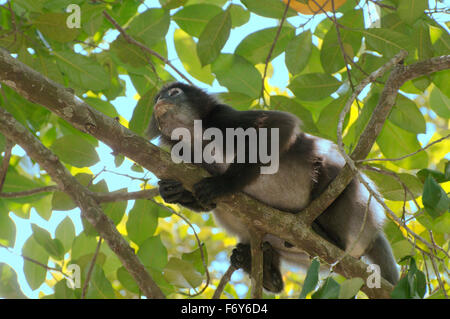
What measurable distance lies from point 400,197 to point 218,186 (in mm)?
1363

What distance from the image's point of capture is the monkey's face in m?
4.27

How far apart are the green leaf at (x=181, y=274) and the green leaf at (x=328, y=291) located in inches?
71.5

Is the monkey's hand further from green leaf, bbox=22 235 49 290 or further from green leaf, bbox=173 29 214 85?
green leaf, bbox=22 235 49 290

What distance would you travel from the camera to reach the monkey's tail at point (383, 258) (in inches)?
162

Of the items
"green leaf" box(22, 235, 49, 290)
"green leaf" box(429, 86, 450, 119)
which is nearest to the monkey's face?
"green leaf" box(22, 235, 49, 290)

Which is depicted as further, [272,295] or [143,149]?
[272,295]

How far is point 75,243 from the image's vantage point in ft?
14.3

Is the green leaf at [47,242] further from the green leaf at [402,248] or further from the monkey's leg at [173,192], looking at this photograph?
the green leaf at [402,248]

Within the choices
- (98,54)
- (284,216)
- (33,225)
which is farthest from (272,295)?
(98,54)

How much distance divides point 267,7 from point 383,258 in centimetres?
222

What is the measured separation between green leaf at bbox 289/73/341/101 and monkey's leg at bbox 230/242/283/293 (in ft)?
4.53

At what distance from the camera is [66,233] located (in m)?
4.32

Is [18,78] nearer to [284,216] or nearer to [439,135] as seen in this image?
[284,216]

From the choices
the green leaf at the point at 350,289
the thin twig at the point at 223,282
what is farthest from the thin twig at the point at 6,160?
the green leaf at the point at 350,289
